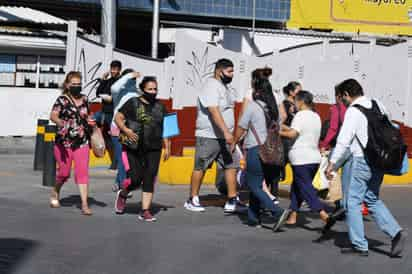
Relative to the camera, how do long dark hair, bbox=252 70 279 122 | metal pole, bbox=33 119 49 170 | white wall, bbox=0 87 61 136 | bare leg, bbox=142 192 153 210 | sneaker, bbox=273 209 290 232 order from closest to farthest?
sneaker, bbox=273 209 290 232, long dark hair, bbox=252 70 279 122, bare leg, bbox=142 192 153 210, metal pole, bbox=33 119 49 170, white wall, bbox=0 87 61 136

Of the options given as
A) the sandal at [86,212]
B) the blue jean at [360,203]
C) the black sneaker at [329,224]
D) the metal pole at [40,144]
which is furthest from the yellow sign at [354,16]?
the blue jean at [360,203]

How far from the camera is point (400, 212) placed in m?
11.9

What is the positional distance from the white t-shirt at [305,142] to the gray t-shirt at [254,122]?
37 centimetres

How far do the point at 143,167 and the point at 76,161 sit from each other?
32.9 inches

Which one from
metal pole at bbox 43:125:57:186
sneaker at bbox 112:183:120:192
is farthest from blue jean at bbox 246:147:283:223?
metal pole at bbox 43:125:57:186

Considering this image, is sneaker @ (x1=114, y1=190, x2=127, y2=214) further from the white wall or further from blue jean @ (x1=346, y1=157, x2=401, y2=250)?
the white wall

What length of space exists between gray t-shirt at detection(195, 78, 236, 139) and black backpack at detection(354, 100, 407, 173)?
2394 mm

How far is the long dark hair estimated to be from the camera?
32.8 feet

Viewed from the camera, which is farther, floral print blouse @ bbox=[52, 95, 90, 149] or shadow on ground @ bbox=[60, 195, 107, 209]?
shadow on ground @ bbox=[60, 195, 107, 209]

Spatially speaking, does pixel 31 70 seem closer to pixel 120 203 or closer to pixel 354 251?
pixel 120 203

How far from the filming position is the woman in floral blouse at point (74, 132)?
10695 mm

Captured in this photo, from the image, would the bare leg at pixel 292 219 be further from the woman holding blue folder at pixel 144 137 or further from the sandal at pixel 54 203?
the sandal at pixel 54 203

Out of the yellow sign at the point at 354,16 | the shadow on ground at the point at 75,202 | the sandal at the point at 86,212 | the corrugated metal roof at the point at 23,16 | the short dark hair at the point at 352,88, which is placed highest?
the yellow sign at the point at 354,16

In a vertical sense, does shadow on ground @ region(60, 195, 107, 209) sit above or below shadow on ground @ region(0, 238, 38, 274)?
above
